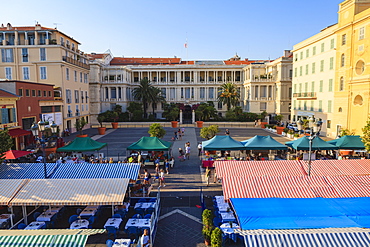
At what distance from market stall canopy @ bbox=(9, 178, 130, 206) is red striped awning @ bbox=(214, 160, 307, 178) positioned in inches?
195

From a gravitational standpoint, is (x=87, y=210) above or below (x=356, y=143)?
below

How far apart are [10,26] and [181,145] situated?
3318 cm

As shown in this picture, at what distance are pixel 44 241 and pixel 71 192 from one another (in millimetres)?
3823

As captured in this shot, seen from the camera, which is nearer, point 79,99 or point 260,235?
point 260,235

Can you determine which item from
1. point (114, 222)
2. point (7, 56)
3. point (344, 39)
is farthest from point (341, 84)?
point (7, 56)

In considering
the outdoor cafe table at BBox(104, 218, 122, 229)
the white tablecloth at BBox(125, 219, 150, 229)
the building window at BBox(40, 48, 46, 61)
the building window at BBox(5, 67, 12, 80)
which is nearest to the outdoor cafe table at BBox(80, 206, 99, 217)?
the outdoor cafe table at BBox(104, 218, 122, 229)

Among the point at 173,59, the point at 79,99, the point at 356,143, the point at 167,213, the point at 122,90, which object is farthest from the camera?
the point at 173,59

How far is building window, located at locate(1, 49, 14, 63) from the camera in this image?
40.3 meters

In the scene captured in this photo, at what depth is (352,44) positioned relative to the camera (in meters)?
30.4

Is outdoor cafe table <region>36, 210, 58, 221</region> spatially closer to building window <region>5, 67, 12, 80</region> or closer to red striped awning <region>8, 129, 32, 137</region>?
red striped awning <region>8, 129, 32, 137</region>

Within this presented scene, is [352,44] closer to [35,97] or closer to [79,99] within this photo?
[35,97]

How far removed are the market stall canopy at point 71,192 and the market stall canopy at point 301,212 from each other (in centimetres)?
486

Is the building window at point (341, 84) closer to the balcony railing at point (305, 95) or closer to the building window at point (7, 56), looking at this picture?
the balcony railing at point (305, 95)

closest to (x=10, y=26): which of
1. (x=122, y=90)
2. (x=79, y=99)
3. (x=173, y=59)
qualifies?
(x=79, y=99)
